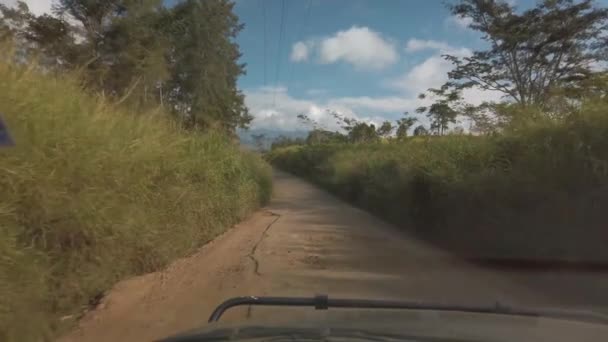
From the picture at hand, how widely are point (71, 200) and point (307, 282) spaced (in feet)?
10.9

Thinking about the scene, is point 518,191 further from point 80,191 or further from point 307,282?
point 80,191

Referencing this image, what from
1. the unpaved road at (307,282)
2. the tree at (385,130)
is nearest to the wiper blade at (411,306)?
the unpaved road at (307,282)

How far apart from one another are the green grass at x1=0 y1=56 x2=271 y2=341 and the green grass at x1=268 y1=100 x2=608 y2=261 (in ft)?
16.6

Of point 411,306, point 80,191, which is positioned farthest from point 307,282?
point 411,306

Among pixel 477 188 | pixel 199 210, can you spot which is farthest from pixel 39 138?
pixel 477 188

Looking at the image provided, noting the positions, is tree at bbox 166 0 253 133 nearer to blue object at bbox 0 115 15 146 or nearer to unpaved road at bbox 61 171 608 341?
unpaved road at bbox 61 171 608 341

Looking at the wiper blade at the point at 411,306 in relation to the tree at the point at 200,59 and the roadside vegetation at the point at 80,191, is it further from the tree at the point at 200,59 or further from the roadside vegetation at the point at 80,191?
the tree at the point at 200,59

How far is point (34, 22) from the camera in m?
19.4

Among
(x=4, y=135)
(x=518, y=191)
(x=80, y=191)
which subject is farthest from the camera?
(x=518, y=191)

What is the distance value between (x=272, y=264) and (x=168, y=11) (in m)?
20.8

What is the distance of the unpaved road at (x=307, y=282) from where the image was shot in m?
6.43

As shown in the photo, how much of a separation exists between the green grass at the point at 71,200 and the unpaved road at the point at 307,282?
1.48 feet

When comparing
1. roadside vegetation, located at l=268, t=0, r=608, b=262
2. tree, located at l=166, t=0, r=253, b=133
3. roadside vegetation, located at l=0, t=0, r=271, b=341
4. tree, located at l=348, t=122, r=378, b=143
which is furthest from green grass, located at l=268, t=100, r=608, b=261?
tree, located at l=348, t=122, r=378, b=143

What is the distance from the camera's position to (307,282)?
7.75 metres
